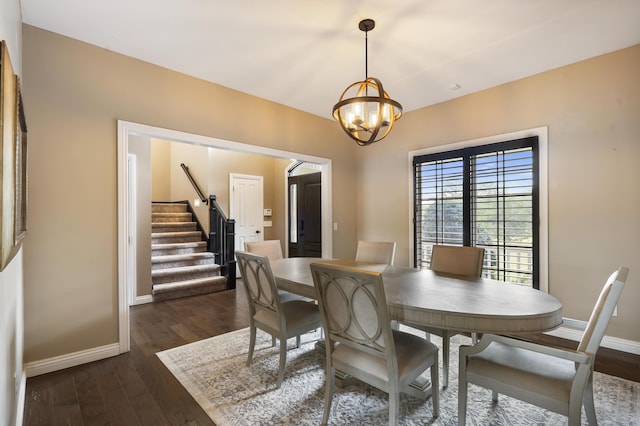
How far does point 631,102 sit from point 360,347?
335 centimetres

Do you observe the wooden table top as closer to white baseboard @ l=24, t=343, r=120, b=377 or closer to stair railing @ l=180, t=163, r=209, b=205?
white baseboard @ l=24, t=343, r=120, b=377

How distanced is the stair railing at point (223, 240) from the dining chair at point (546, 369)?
4273 millimetres

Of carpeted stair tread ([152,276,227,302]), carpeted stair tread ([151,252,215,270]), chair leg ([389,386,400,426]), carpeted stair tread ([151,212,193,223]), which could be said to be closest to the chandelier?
chair leg ([389,386,400,426])

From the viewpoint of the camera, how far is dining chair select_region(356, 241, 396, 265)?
3.17 meters

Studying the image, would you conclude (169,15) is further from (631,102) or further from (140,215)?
(631,102)

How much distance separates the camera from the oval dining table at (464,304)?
1.45m

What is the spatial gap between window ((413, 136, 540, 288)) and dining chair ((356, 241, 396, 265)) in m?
1.20

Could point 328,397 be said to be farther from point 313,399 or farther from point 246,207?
point 246,207

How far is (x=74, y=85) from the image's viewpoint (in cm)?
263

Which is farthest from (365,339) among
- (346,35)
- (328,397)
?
(346,35)

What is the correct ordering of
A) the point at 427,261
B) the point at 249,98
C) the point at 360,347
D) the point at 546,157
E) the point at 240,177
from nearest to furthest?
the point at 360,347
the point at 546,157
the point at 249,98
the point at 427,261
the point at 240,177

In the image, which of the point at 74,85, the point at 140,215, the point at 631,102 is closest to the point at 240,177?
the point at 140,215

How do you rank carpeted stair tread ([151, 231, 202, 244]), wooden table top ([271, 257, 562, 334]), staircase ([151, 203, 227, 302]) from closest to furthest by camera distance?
wooden table top ([271, 257, 562, 334]), staircase ([151, 203, 227, 302]), carpeted stair tread ([151, 231, 202, 244])

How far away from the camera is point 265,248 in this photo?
3.39 m
